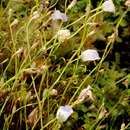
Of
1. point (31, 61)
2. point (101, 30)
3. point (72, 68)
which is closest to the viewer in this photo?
point (31, 61)

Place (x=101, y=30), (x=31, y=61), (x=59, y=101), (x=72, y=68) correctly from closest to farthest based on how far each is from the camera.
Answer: (x=31, y=61) → (x=59, y=101) → (x=72, y=68) → (x=101, y=30)

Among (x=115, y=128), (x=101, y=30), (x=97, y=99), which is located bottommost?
(x=115, y=128)

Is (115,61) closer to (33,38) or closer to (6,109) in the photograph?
(33,38)

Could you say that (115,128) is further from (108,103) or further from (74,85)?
(74,85)

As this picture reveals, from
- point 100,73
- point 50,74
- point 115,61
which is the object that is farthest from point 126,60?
point 50,74

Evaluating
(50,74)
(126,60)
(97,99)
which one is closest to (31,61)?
(50,74)

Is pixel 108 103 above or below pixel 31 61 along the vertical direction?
below

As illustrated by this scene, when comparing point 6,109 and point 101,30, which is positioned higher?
point 101,30

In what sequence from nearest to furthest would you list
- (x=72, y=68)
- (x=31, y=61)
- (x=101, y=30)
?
1. (x=31, y=61)
2. (x=72, y=68)
3. (x=101, y=30)

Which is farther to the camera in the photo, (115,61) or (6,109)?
(115,61)
